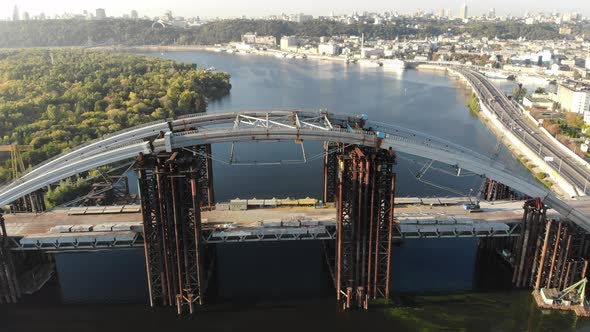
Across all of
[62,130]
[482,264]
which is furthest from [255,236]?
[62,130]

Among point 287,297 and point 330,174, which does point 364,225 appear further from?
point 330,174

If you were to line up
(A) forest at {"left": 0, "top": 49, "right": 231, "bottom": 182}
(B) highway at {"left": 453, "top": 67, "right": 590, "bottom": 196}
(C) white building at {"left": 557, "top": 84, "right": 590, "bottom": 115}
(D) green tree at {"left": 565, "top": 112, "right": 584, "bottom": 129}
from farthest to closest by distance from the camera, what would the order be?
(C) white building at {"left": 557, "top": 84, "right": 590, "bottom": 115}, (D) green tree at {"left": 565, "top": 112, "right": 584, "bottom": 129}, (A) forest at {"left": 0, "top": 49, "right": 231, "bottom": 182}, (B) highway at {"left": 453, "top": 67, "right": 590, "bottom": 196}

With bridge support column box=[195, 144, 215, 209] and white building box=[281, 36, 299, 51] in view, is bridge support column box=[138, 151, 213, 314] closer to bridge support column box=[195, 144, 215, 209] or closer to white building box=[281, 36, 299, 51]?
bridge support column box=[195, 144, 215, 209]

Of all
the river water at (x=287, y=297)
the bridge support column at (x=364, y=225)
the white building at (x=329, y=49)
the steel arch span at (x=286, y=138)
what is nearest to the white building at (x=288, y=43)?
the white building at (x=329, y=49)

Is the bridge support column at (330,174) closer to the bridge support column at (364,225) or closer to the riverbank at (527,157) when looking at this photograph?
the bridge support column at (364,225)

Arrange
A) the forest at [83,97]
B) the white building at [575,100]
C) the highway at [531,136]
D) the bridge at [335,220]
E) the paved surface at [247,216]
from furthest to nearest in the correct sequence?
1. the white building at [575,100]
2. the forest at [83,97]
3. the highway at [531,136]
4. the paved surface at [247,216]
5. the bridge at [335,220]

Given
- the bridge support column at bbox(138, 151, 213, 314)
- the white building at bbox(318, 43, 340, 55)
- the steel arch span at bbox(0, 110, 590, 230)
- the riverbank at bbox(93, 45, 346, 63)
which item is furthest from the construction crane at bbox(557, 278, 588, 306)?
the white building at bbox(318, 43, 340, 55)

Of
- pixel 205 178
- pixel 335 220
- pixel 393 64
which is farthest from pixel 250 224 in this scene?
pixel 393 64
